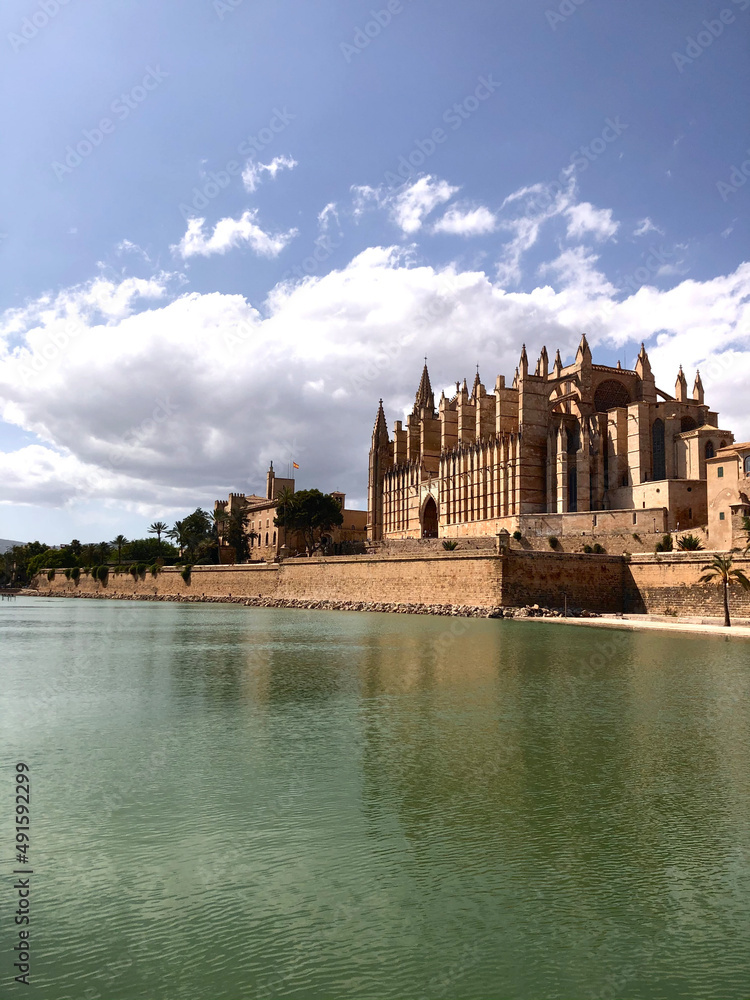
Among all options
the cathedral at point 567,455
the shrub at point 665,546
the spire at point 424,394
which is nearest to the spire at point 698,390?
the cathedral at point 567,455

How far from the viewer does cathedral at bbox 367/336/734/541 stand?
148 ft

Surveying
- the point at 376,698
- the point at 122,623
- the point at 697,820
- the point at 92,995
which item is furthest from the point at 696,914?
the point at 122,623

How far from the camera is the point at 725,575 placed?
96.8 ft

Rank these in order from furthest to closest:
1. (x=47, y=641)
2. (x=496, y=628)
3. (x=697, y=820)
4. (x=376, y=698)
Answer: (x=496, y=628) < (x=47, y=641) < (x=376, y=698) < (x=697, y=820)

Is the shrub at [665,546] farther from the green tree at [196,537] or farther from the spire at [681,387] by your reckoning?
the green tree at [196,537]

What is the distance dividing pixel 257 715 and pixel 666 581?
1105 inches

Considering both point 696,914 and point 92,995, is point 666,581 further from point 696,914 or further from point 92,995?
point 92,995

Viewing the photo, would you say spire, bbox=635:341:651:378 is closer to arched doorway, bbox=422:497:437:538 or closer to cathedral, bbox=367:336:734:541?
cathedral, bbox=367:336:734:541

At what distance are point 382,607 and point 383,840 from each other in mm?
35088

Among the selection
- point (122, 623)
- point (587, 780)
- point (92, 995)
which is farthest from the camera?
point (122, 623)

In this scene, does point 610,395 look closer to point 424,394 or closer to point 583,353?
point 583,353

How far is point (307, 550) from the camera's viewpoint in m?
64.0

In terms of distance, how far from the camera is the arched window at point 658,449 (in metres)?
46.9

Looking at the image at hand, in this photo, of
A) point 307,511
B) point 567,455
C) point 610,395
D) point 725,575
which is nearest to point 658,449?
point 567,455
